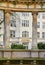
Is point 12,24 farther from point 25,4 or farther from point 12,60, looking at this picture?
point 12,60

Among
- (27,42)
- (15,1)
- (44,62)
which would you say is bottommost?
(44,62)

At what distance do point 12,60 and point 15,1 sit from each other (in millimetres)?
6950

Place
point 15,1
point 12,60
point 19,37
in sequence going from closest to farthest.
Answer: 1. point 12,60
2. point 15,1
3. point 19,37

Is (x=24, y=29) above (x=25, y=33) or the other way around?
above

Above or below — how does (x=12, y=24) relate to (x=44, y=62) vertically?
above

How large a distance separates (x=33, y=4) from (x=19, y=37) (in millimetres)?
25714

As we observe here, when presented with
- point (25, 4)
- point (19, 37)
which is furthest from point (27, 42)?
point (25, 4)

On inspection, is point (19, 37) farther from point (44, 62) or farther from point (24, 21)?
point (44, 62)

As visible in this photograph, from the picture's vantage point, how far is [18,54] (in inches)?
1009

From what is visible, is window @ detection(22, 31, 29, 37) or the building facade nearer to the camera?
the building facade

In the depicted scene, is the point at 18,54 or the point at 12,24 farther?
the point at 12,24

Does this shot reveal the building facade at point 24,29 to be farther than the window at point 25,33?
No

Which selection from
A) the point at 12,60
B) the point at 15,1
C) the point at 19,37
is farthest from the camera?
the point at 19,37

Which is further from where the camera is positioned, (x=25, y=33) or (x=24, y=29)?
(x=25, y=33)
